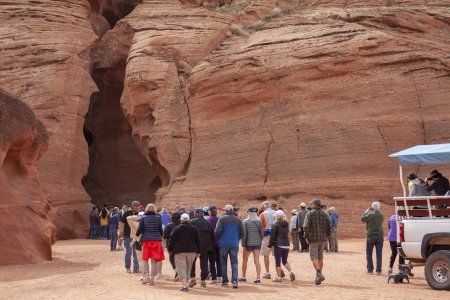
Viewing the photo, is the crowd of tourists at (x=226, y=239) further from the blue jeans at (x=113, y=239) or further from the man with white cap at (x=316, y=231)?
the blue jeans at (x=113, y=239)

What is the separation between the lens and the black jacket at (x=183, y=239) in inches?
464

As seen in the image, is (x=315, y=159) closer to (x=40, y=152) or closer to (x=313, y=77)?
(x=313, y=77)

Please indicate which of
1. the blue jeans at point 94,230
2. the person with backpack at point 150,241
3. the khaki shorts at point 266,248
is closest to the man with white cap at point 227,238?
the person with backpack at point 150,241

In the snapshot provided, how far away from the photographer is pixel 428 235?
38.3 ft

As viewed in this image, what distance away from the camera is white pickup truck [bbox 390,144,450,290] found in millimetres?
11531

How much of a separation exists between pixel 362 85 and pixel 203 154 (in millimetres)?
7554

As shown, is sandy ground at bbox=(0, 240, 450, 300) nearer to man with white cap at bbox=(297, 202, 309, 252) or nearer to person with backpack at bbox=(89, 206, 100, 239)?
man with white cap at bbox=(297, 202, 309, 252)

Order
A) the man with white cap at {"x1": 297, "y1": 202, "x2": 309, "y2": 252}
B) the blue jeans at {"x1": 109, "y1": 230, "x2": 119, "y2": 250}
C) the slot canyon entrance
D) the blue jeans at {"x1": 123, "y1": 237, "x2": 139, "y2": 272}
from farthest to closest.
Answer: the slot canyon entrance → the blue jeans at {"x1": 109, "y1": 230, "x2": 119, "y2": 250} → the man with white cap at {"x1": 297, "y1": 202, "x2": 309, "y2": 252} → the blue jeans at {"x1": 123, "y1": 237, "x2": 139, "y2": 272}

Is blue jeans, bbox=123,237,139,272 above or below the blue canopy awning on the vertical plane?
below

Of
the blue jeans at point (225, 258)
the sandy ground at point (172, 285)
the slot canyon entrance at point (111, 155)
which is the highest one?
the slot canyon entrance at point (111, 155)

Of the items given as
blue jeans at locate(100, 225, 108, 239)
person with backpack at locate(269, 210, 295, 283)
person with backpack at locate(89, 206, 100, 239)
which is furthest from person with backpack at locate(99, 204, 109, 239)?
person with backpack at locate(269, 210, 295, 283)

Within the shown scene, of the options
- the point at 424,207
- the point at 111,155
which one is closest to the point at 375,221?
the point at 424,207

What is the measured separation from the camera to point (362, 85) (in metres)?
25.8

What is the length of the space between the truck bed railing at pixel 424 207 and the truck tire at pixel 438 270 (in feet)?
2.49
